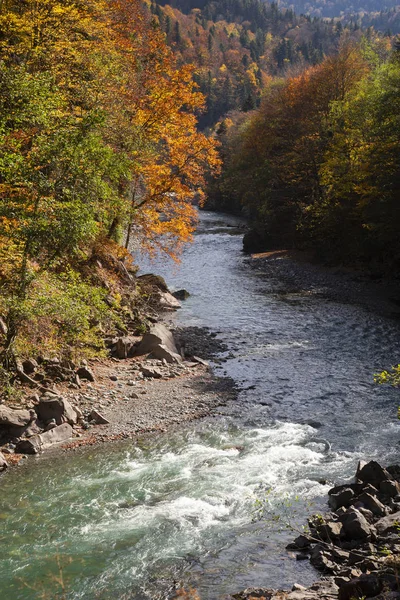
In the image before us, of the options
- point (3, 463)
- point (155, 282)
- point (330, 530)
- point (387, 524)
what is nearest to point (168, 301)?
point (155, 282)

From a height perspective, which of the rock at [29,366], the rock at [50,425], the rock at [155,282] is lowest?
the rock at [50,425]

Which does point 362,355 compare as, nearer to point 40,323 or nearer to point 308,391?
point 308,391

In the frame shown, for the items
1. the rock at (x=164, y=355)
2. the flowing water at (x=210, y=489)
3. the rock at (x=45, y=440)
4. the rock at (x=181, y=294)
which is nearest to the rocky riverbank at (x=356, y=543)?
the flowing water at (x=210, y=489)

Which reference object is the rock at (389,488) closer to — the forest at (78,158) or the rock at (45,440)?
the rock at (45,440)

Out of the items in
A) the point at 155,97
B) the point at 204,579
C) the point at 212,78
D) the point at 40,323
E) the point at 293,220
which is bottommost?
the point at 204,579

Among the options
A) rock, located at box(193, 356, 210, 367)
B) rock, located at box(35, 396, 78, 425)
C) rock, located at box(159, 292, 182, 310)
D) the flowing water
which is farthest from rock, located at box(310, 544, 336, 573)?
rock, located at box(159, 292, 182, 310)

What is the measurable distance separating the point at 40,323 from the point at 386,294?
21.4m

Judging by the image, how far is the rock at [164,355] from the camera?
757 inches

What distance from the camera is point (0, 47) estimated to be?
19.1 m

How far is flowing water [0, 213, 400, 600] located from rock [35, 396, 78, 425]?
1206mm

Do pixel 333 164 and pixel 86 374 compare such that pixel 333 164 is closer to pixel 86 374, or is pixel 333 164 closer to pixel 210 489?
pixel 86 374

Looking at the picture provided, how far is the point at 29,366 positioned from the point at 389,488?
387 inches

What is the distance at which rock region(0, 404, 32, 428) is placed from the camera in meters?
13.1

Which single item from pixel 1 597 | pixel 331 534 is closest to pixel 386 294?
pixel 331 534
